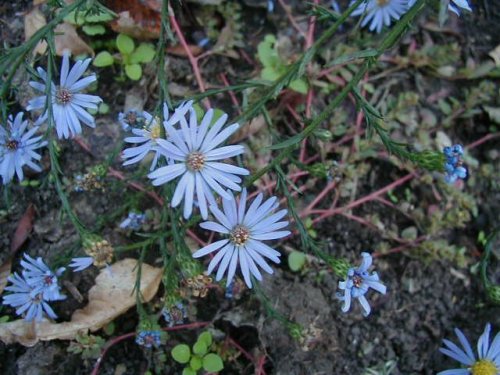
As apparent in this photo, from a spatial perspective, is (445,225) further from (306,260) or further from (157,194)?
(157,194)

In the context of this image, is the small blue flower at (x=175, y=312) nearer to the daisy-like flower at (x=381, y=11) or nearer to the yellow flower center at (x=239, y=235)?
the yellow flower center at (x=239, y=235)

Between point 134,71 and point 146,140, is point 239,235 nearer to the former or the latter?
point 146,140

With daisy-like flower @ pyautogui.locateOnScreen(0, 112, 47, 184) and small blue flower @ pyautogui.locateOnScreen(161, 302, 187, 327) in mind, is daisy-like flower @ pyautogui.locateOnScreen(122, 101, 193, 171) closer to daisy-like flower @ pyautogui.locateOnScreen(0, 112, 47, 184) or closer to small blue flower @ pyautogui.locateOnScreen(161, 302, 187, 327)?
daisy-like flower @ pyautogui.locateOnScreen(0, 112, 47, 184)

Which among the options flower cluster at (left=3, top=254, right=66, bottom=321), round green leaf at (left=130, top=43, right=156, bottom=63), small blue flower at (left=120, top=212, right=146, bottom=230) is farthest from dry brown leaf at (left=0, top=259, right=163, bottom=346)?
round green leaf at (left=130, top=43, right=156, bottom=63)

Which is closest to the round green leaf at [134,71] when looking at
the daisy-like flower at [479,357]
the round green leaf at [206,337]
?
the round green leaf at [206,337]

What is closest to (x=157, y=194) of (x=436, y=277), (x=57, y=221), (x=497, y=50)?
(x=57, y=221)

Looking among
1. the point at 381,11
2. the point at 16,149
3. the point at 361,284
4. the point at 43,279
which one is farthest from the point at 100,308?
the point at 381,11
